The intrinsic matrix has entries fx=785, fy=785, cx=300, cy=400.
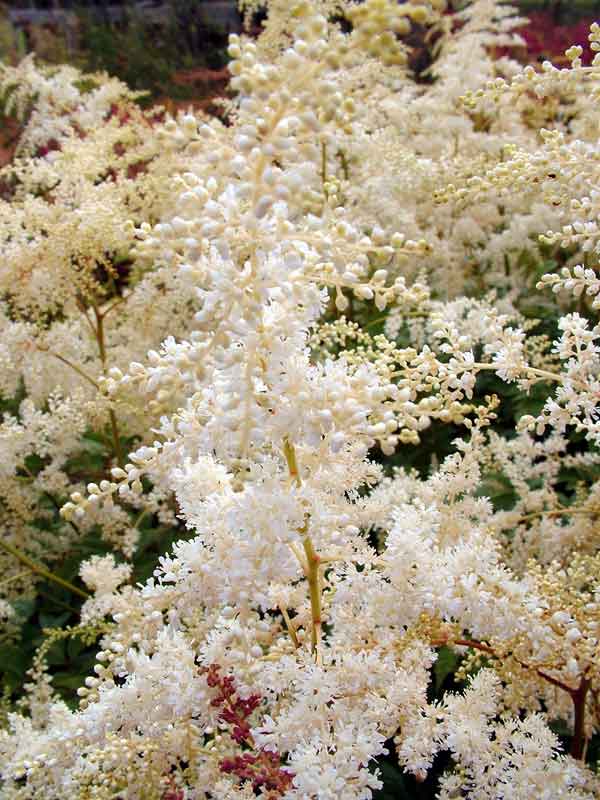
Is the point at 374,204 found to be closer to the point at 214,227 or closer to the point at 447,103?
the point at 447,103

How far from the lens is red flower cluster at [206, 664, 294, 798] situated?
4.59 feet

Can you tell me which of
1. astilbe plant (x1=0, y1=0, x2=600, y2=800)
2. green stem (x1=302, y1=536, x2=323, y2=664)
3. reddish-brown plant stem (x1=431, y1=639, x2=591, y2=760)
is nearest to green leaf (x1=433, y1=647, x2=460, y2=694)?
astilbe plant (x1=0, y1=0, x2=600, y2=800)

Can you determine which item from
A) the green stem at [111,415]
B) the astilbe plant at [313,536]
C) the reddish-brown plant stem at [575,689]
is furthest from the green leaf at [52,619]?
the reddish-brown plant stem at [575,689]

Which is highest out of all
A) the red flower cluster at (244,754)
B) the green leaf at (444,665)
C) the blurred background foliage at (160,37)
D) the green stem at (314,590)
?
the blurred background foliage at (160,37)

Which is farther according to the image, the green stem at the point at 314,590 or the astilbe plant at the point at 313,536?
the green stem at the point at 314,590

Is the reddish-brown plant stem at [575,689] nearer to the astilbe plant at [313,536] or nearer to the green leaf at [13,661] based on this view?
the astilbe plant at [313,536]

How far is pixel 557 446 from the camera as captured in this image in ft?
7.98

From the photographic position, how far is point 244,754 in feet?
4.80

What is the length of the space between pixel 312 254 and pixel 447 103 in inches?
113

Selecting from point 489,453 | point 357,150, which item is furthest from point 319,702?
point 357,150

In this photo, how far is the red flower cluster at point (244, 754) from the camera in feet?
4.59

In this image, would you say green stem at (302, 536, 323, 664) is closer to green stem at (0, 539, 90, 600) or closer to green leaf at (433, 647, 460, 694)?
green leaf at (433, 647, 460, 694)

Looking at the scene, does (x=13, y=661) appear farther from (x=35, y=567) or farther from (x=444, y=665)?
(x=444, y=665)

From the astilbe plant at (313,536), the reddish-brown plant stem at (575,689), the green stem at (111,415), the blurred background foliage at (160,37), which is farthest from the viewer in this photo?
the blurred background foliage at (160,37)
